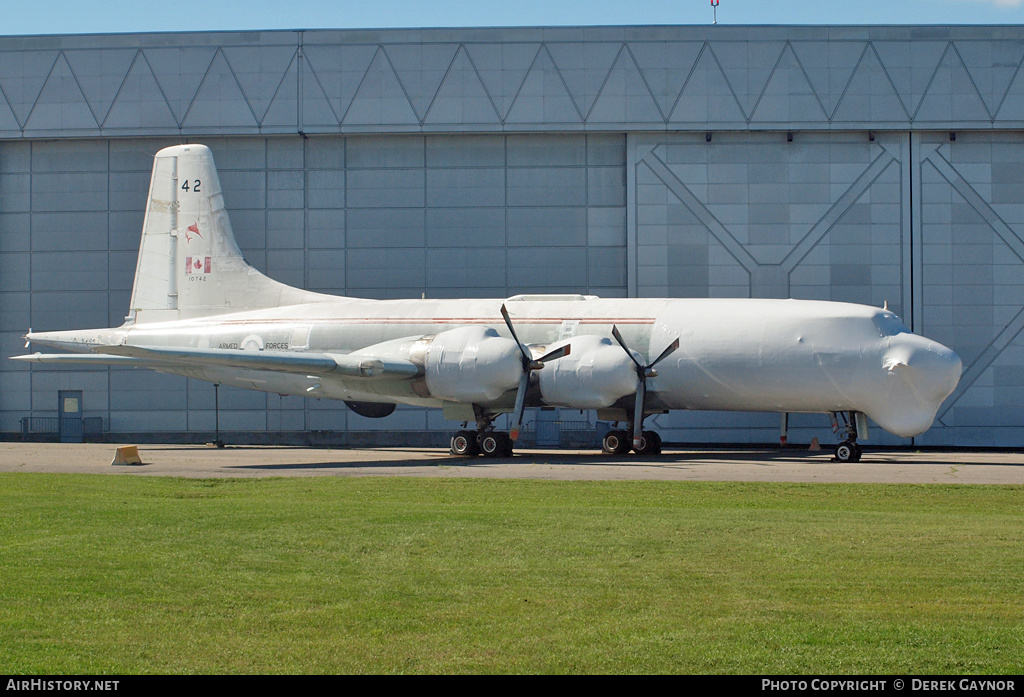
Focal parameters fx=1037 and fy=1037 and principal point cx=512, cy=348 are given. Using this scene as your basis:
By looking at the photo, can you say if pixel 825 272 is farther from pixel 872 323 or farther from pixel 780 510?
pixel 780 510

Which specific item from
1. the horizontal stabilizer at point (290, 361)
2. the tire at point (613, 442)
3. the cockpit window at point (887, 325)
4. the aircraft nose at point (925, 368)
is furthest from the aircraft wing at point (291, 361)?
the aircraft nose at point (925, 368)

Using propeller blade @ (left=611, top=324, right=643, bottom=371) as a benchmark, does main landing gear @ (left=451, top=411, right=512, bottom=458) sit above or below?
below

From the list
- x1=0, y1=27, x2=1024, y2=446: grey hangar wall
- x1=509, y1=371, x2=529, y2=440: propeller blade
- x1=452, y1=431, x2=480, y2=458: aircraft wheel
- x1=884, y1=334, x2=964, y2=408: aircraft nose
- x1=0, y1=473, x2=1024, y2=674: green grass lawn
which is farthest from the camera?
x1=0, y1=27, x2=1024, y2=446: grey hangar wall

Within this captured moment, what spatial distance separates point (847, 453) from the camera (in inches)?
1042

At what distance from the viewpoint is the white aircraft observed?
85.4 feet

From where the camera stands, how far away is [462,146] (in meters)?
38.5

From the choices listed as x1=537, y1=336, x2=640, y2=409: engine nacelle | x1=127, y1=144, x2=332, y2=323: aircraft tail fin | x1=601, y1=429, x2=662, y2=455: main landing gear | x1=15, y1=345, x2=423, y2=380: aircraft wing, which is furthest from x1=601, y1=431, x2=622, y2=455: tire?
x1=127, y1=144, x2=332, y2=323: aircraft tail fin

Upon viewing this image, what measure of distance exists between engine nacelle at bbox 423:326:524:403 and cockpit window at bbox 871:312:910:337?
29.8 ft

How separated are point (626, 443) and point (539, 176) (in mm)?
12759

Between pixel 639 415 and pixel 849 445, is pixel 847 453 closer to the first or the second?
pixel 849 445

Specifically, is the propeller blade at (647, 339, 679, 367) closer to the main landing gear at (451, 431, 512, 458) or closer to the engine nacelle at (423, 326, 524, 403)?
the engine nacelle at (423, 326, 524, 403)

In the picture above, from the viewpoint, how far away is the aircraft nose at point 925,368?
2539 centimetres

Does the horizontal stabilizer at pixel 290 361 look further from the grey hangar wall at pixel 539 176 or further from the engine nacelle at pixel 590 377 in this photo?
the grey hangar wall at pixel 539 176

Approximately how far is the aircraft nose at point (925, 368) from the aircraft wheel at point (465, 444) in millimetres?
10700
